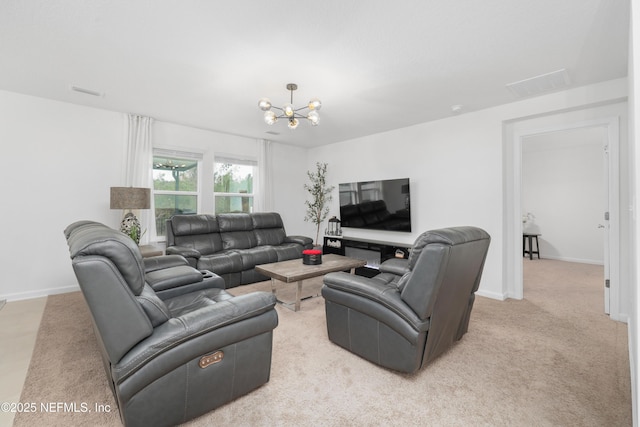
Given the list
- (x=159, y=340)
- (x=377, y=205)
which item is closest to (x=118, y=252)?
(x=159, y=340)

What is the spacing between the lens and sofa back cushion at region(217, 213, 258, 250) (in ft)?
14.9

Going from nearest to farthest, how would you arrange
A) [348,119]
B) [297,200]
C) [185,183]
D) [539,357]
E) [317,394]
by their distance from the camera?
1. [317,394]
2. [539,357]
3. [348,119]
4. [185,183]
5. [297,200]

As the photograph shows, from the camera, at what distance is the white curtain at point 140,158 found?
4.10 metres

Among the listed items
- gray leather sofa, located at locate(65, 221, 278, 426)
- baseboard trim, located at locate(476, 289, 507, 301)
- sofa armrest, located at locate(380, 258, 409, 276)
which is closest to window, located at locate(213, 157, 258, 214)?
sofa armrest, located at locate(380, 258, 409, 276)

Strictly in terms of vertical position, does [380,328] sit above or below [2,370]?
above

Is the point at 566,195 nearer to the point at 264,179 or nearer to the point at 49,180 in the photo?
the point at 264,179

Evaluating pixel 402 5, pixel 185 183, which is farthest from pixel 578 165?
pixel 185 183

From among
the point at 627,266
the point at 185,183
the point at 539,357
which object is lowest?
the point at 539,357

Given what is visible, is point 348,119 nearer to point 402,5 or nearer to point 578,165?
point 402,5

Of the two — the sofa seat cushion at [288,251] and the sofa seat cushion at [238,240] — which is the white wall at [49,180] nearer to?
the sofa seat cushion at [238,240]

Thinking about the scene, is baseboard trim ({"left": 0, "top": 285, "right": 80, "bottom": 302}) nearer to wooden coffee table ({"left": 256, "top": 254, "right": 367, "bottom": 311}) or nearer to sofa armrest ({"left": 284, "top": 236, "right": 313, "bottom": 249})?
wooden coffee table ({"left": 256, "top": 254, "right": 367, "bottom": 311})

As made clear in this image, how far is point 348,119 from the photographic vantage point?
4.29 meters

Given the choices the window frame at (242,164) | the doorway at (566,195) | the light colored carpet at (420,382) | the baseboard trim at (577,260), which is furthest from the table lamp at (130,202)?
the baseboard trim at (577,260)

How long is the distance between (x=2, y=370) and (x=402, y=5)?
366 centimetres
